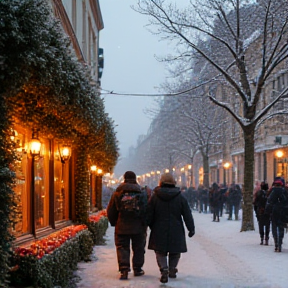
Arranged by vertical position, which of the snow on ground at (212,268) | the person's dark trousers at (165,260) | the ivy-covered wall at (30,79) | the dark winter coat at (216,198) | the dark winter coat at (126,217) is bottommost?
the snow on ground at (212,268)

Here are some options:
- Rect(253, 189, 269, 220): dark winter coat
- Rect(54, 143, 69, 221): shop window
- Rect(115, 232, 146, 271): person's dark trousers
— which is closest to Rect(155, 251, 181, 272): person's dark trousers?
Rect(115, 232, 146, 271): person's dark trousers

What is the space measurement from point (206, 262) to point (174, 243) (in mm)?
2949

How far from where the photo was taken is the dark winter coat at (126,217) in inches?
372

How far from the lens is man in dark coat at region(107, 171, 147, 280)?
31.0 feet

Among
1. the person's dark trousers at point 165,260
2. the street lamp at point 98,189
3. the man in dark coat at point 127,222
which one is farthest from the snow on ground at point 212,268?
the street lamp at point 98,189

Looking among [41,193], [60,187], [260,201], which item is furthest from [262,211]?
[41,193]

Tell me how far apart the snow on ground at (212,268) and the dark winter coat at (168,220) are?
0.66 m

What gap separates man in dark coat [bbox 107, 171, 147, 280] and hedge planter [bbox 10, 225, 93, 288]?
940 millimetres

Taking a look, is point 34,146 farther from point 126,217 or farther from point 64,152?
point 64,152

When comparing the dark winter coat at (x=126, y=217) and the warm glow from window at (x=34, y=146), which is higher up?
the warm glow from window at (x=34, y=146)

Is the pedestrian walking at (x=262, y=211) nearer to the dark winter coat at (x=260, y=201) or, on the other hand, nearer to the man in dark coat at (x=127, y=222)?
the dark winter coat at (x=260, y=201)

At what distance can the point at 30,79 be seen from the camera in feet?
22.2

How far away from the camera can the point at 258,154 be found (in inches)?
1629

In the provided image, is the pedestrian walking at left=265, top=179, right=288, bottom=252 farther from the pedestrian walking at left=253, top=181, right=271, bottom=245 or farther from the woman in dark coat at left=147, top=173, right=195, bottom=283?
the woman in dark coat at left=147, top=173, right=195, bottom=283
